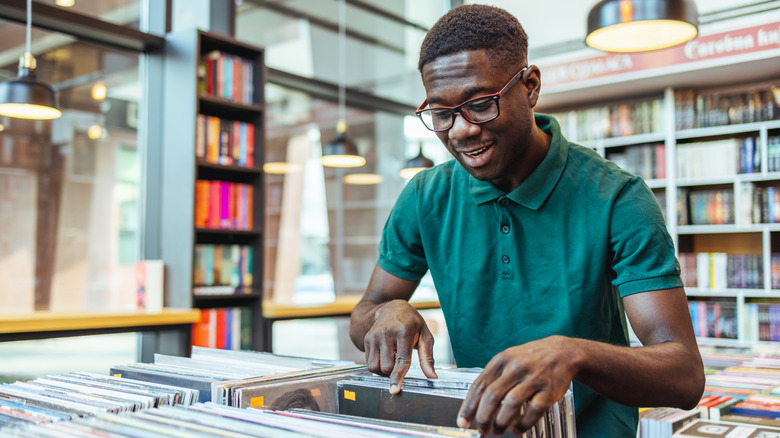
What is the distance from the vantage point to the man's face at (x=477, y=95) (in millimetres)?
972

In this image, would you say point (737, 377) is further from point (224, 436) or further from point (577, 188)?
point (224, 436)

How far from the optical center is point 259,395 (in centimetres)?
75

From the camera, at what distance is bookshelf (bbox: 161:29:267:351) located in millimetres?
Answer: 3752

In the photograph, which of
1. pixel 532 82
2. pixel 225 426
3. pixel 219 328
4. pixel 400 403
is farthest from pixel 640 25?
pixel 219 328

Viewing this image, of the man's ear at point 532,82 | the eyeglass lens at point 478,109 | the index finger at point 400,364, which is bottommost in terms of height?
the index finger at point 400,364

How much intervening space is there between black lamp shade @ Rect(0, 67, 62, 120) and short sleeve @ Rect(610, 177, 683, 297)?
103 inches

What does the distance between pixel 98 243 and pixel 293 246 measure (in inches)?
61.5

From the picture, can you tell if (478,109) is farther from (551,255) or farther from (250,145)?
(250,145)

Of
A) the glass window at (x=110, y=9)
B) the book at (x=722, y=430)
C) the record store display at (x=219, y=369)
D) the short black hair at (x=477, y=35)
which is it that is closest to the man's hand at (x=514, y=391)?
the record store display at (x=219, y=369)

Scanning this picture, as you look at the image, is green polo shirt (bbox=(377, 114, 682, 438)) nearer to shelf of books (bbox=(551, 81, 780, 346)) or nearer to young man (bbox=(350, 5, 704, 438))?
young man (bbox=(350, 5, 704, 438))

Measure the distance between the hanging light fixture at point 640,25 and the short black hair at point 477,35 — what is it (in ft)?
4.55

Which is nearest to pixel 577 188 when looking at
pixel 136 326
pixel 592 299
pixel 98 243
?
pixel 592 299

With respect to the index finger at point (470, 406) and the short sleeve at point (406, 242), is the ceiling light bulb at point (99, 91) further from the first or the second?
the index finger at point (470, 406)

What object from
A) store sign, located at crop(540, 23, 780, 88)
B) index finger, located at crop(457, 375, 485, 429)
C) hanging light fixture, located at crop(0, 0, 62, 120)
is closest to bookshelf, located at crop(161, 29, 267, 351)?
hanging light fixture, located at crop(0, 0, 62, 120)
